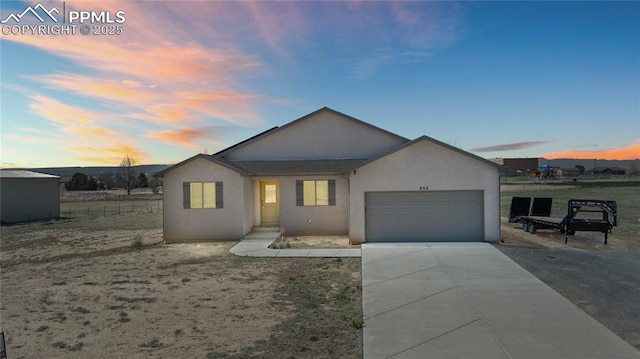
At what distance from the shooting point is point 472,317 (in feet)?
21.5

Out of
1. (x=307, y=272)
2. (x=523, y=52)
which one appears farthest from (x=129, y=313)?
(x=523, y=52)

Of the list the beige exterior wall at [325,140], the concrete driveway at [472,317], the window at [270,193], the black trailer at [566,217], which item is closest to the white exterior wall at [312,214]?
Result: the window at [270,193]

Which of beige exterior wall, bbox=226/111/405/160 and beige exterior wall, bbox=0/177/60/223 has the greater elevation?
beige exterior wall, bbox=226/111/405/160

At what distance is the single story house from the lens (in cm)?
1442

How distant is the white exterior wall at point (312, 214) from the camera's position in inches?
652

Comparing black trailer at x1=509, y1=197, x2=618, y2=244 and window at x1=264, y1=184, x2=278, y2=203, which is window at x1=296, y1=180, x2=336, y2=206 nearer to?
window at x1=264, y1=184, x2=278, y2=203

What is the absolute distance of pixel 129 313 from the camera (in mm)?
7055

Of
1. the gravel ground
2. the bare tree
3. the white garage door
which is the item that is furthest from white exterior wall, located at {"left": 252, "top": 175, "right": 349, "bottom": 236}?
the bare tree

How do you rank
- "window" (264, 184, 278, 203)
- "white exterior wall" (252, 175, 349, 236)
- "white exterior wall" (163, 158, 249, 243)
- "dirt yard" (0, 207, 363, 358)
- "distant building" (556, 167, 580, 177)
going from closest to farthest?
"dirt yard" (0, 207, 363, 358) → "white exterior wall" (163, 158, 249, 243) → "white exterior wall" (252, 175, 349, 236) → "window" (264, 184, 278, 203) → "distant building" (556, 167, 580, 177)

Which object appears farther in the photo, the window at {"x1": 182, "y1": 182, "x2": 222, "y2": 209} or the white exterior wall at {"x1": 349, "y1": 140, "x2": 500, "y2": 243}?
the window at {"x1": 182, "y1": 182, "x2": 222, "y2": 209}

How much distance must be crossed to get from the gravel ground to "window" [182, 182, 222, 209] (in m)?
11.9

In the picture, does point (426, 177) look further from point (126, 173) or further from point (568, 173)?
point (568, 173)

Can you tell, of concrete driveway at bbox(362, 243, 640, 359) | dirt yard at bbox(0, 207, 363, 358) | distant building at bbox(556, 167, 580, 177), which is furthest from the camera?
distant building at bbox(556, 167, 580, 177)

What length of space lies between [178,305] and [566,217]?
51.2ft
